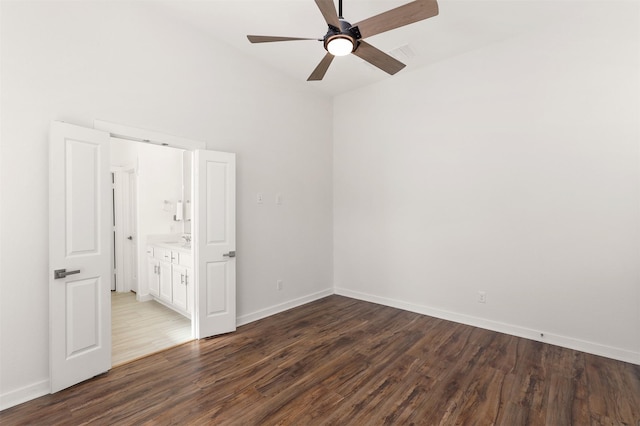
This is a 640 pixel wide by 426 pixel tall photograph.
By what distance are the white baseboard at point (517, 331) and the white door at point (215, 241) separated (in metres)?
2.27

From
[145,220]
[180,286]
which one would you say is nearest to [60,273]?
[180,286]

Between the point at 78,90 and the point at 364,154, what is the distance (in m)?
3.57

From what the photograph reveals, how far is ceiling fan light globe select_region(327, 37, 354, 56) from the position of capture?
88.5 inches

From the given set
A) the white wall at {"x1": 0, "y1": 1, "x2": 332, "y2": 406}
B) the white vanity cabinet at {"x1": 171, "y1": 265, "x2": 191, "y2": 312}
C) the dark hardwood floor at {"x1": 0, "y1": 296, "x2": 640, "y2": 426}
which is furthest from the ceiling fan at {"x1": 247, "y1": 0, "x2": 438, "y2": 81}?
the white vanity cabinet at {"x1": 171, "y1": 265, "x2": 191, "y2": 312}

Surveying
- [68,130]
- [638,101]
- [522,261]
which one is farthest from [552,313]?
[68,130]

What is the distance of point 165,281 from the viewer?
4.28m

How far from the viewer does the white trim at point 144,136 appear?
2.65 metres

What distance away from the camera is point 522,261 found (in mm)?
3393

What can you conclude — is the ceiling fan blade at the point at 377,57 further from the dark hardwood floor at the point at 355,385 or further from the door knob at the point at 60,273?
the door knob at the point at 60,273

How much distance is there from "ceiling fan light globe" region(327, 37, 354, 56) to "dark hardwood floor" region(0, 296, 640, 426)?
107 inches

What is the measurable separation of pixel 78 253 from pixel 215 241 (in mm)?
1244

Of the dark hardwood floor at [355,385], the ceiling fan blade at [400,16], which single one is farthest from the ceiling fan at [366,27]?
the dark hardwood floor at [355,385]

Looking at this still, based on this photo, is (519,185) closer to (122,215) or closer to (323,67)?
(323,67)

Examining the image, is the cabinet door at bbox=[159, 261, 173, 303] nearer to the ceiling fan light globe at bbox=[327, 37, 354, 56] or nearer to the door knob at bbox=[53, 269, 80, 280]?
the door knob at bbox=[53, 269, 80, 280]
